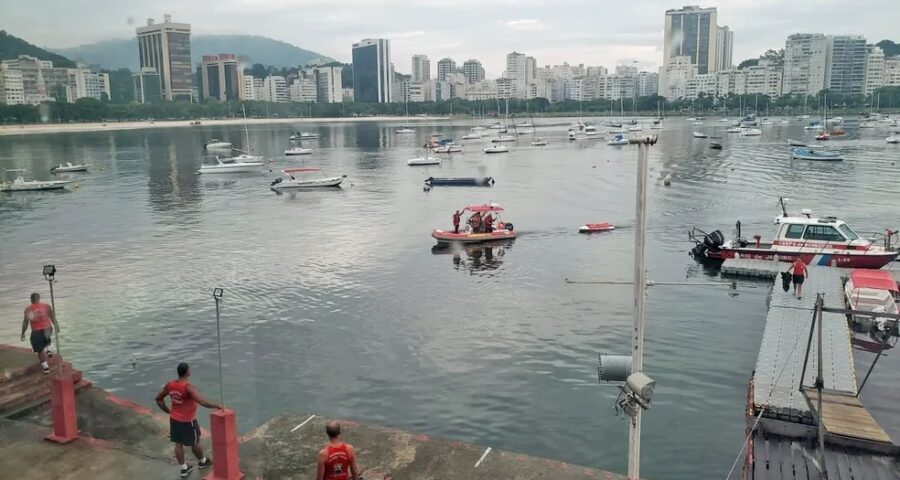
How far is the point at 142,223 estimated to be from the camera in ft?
167

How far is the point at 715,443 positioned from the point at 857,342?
10472mm

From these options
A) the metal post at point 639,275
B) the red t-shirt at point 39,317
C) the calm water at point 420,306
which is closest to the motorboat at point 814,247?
the calm water at point 420,306

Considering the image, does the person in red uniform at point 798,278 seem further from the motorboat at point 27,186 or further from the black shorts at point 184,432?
the motorboat at point 27,186

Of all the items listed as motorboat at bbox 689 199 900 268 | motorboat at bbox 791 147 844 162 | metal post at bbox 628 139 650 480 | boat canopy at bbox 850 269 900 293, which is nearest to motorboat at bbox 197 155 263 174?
motorboat at bbox 689 199 900 268

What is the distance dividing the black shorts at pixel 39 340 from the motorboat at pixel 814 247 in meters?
29.9

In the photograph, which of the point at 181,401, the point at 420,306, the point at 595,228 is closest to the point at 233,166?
the point at 595,228

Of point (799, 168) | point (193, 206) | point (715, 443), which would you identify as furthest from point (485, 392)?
point (799, 168)

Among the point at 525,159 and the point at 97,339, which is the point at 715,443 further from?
the point at 525,159

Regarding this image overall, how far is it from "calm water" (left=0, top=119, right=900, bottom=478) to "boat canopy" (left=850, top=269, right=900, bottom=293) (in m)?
3.47

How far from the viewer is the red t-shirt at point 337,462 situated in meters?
8.93

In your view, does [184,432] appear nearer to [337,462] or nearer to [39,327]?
[337,462]

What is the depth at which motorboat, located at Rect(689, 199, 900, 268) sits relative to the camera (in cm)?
3164

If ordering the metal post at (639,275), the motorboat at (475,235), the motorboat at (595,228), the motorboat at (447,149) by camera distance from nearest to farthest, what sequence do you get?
the metal post at (639,275), the motorboat at (475,235), the motorboat at (595,228), the motorboat at (447,149)

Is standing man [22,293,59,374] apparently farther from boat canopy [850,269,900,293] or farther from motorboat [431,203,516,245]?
motorboat [431,203,516,245]
